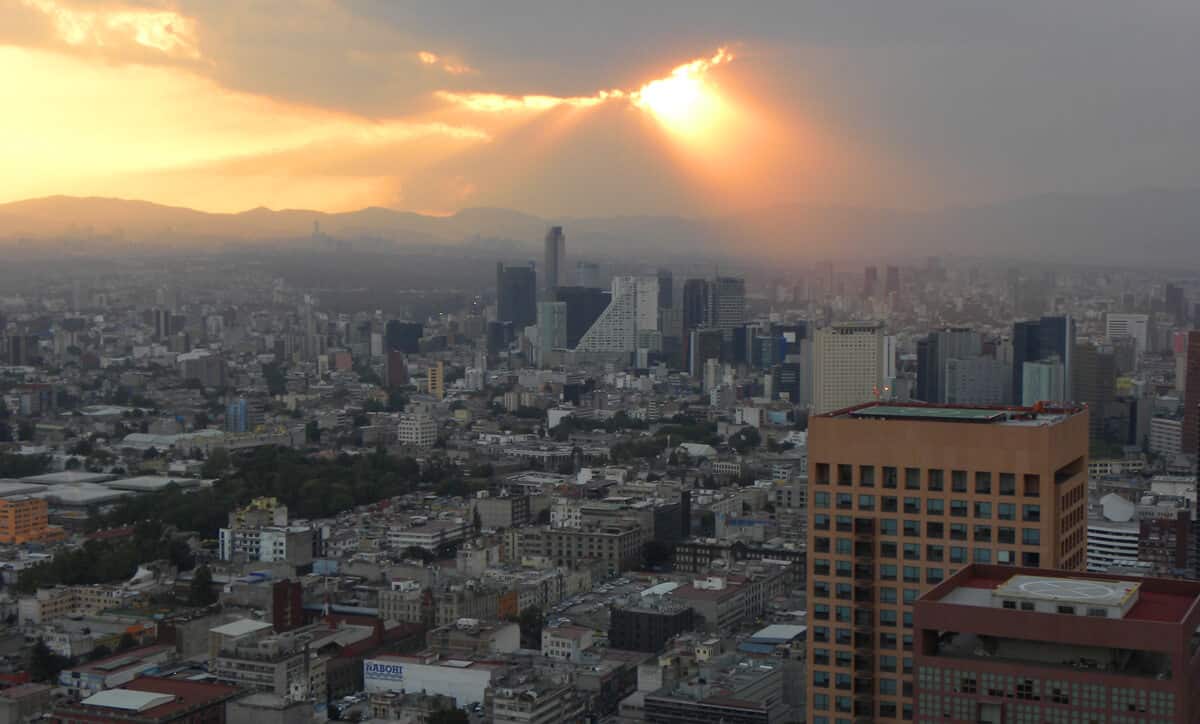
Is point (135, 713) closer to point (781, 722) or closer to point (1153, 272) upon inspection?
point (781, 722)

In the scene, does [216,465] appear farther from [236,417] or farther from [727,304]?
[727,304]

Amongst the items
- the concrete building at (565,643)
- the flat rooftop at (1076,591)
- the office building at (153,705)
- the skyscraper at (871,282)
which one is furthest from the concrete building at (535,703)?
the skyscraper at (871,282)

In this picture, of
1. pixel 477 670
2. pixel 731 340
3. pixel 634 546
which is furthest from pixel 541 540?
pixel 731 340

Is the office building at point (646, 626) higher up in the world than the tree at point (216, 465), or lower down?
lower down

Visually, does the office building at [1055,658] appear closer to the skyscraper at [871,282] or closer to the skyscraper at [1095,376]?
the skyscraper at [1095,376]

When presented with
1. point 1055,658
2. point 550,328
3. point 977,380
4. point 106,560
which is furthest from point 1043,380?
point 1055,658

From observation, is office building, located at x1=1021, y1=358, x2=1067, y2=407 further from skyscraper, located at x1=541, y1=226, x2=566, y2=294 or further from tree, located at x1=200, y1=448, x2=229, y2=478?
skyscraper, located at x1=541, y1=226, x2=566, y2=294

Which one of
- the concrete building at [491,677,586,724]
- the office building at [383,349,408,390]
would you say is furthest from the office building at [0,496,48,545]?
the office building at [383,349,408,390]
